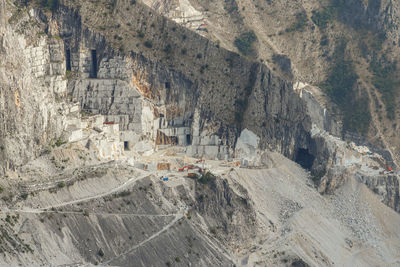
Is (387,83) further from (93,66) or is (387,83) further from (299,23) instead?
(93,66)

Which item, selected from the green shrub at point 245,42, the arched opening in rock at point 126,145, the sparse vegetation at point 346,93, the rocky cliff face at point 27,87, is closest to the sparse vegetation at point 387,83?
the sparse vegetation at point 346,93

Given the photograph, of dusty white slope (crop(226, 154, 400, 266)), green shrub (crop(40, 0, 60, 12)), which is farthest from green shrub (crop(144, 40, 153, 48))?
dusty white slope (crop(226, 154, 400, 266))

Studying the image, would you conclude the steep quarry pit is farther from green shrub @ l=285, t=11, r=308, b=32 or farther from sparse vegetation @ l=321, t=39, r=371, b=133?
green shrub @ l=285, t=11, r=308, b=32

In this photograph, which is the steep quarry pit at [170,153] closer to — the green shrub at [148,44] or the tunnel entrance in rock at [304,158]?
the tunnel entrance in rock at [304,158]

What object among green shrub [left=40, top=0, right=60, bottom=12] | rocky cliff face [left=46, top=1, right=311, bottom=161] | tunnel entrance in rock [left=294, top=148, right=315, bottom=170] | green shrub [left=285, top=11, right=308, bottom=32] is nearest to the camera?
rocky cliff face [left=46, top=1, right=311, bottom=161]

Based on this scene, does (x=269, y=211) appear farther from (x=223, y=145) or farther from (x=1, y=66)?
(x=1, y=66)

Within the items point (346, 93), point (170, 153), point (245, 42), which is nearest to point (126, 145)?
point (170, 153)

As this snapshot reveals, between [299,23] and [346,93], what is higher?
[299,23]
